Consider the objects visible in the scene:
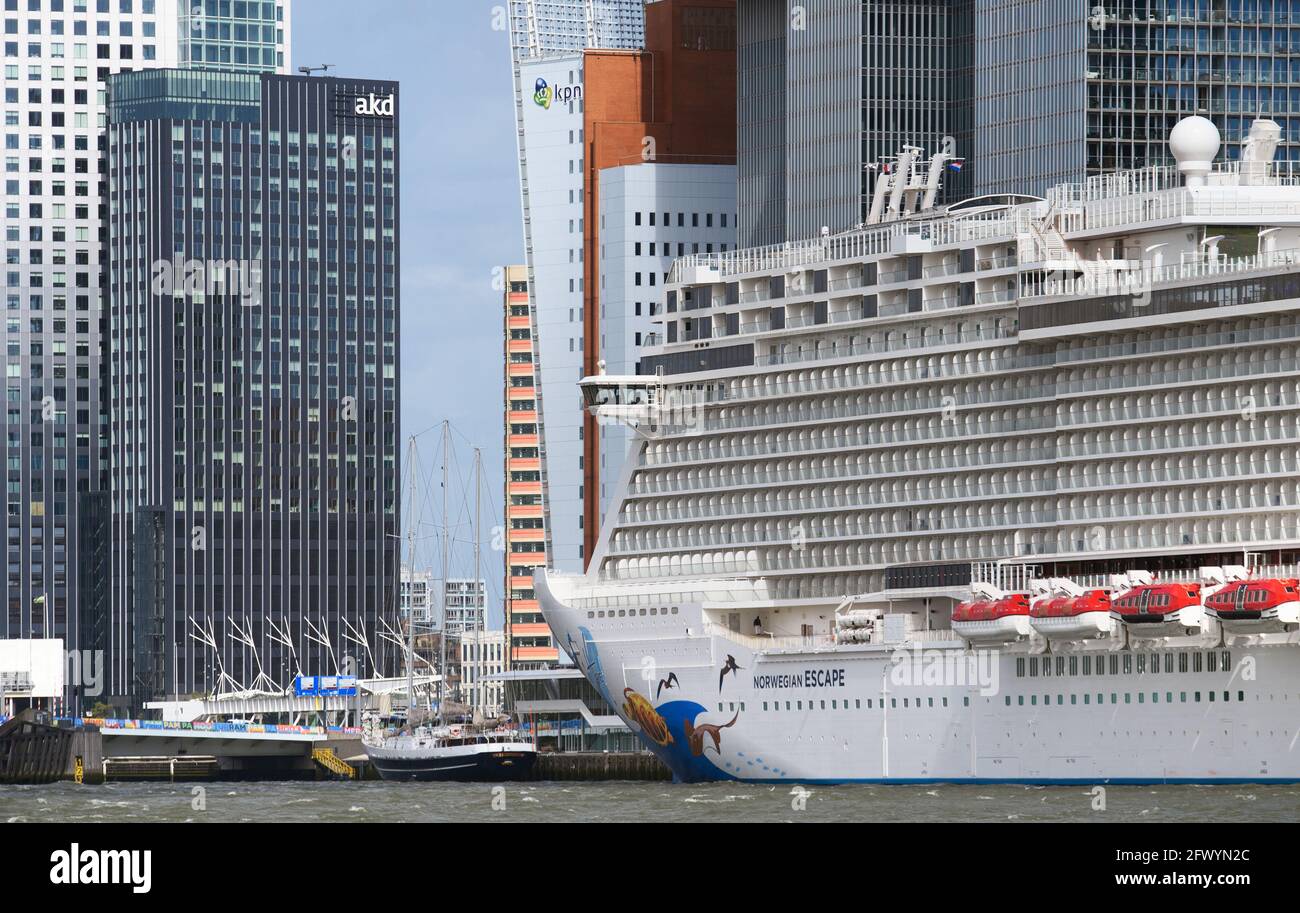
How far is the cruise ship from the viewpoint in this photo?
2709 inches

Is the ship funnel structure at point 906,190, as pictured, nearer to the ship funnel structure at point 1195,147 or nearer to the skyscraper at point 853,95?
the ship funnel structure at point 1195,147

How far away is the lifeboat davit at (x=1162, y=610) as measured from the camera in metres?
66.1

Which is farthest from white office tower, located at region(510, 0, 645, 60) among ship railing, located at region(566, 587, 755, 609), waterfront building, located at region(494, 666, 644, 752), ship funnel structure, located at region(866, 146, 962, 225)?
ship railing, located at region(566, 587, 755, 609)

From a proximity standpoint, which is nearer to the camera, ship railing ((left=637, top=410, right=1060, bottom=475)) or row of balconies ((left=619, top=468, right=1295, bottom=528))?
row of balconies ((left=619, top=468, right=1295, bottom=528))

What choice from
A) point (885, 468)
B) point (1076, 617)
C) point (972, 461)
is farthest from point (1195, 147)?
point (1076, 617)

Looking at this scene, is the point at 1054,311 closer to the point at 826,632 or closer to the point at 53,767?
the point at 826,632

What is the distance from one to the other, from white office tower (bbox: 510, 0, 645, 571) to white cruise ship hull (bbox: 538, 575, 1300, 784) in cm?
7387

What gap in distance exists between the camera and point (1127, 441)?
73688mm

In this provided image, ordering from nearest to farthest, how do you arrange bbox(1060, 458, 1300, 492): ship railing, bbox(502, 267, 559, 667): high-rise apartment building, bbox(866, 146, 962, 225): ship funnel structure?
bbox(1060, 458, 1300, 492): ship railing
bbox(866, 146, 962, 225): ship funnel structure
bbox(502, 267, 559, 667): high-rise apartment building

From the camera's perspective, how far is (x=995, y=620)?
233ft

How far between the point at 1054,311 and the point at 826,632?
1223cm

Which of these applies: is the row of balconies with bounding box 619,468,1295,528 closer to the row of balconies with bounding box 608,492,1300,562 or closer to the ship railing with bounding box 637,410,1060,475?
the row of balconies with bounding box 608,492,1300,562

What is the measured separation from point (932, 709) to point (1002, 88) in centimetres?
6349

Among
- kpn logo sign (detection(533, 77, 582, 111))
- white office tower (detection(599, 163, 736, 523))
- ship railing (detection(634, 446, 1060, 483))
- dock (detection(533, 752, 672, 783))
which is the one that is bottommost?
dock (detection(533, 752, 672, 783))
